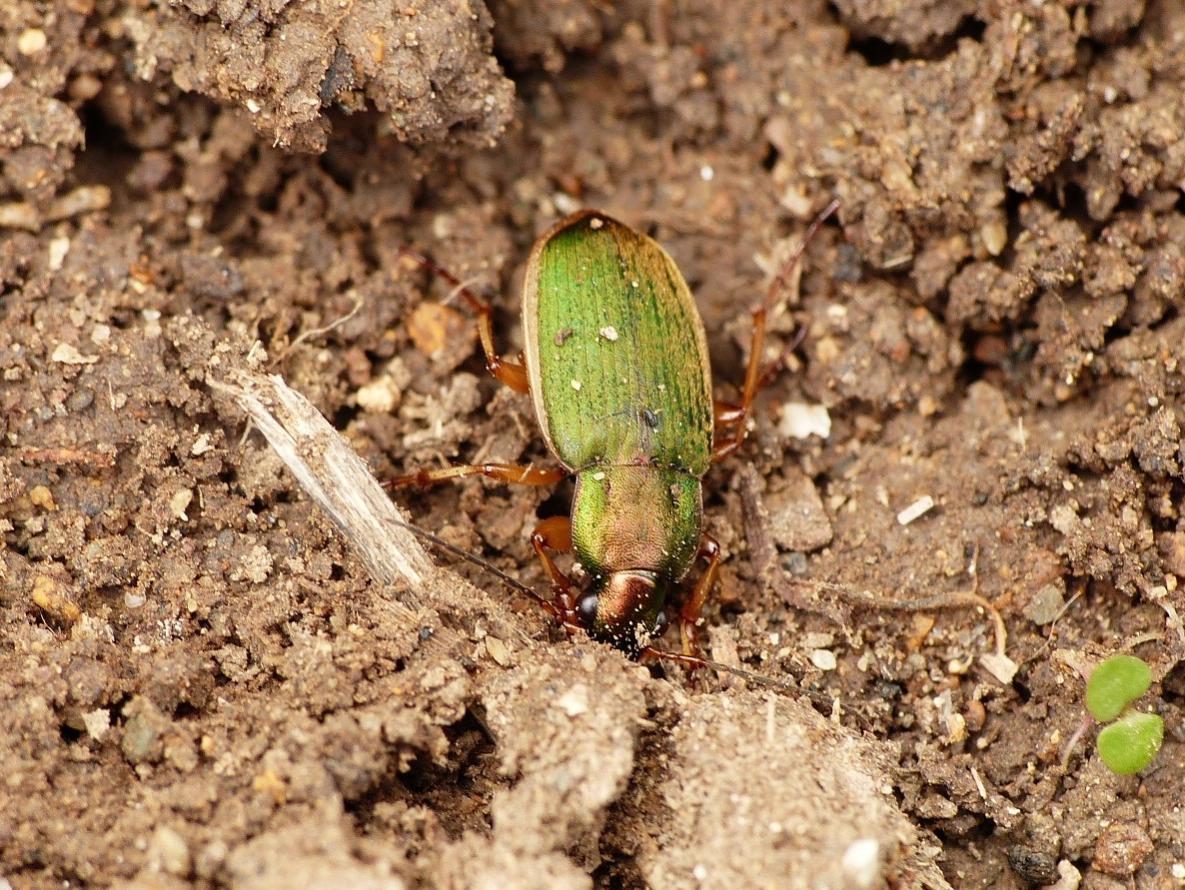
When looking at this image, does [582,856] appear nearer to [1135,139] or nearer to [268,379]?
[268,379]

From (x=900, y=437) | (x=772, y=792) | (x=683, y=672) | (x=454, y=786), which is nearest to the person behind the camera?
(x=772, y=792)

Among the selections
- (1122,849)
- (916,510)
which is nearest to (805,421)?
(916,510)

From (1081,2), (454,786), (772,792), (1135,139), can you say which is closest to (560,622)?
(454,786)

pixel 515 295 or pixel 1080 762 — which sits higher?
pixel 515 295

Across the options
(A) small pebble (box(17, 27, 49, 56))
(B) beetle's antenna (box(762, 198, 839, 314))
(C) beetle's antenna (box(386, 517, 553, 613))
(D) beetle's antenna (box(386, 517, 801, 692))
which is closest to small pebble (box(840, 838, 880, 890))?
(D) beetle's antenna (box(386, 517, 801, 692))

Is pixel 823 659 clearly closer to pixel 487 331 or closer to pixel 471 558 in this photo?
pixel 471 558
